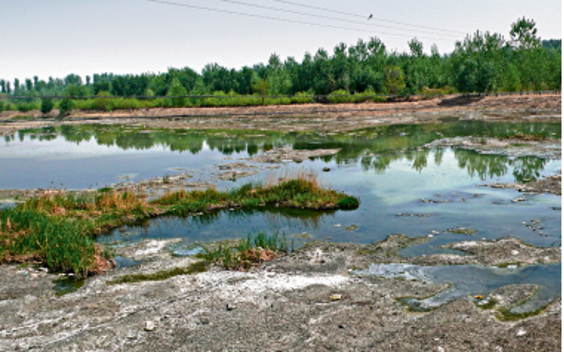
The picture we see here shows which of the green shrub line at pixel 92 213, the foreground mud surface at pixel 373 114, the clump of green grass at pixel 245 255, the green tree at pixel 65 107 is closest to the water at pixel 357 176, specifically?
the green shrub line at pixel 92 213

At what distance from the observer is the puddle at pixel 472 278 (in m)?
9.28

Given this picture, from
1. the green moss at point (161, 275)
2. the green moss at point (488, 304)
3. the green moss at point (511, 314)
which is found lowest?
the green moss at point (511, 314)

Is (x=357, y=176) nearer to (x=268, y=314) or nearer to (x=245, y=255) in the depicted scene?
(x=245, y=255)

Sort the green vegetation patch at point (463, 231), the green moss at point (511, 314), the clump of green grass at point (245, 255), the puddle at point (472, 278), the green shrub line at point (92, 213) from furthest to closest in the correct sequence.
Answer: the green vegetation patch at point (463, 231), the green shrub line at point (92, 213), the clump of green grass at point (245, 255), the puddle at point (472, 278), the green moss at point (511, 314)

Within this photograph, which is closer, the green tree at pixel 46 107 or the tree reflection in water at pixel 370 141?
the tree reflection in water at pixel 370 141

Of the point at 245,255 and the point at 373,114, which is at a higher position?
the point at 373,114

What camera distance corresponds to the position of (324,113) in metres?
63.8

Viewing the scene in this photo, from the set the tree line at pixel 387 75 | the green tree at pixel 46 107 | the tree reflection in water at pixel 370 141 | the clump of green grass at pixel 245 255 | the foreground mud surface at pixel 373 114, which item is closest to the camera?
the clump of green grass at pixel 245 255

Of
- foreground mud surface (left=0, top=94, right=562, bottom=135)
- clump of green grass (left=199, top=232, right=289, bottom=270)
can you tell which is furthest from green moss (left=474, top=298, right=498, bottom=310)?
foreground mud surface (left=0, top=94, right=562, bottom=135)

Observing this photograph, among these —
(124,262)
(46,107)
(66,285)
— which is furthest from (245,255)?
(46,107)

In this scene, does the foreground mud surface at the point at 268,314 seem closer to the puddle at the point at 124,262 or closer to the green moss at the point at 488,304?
the green moss at the point at 488,304

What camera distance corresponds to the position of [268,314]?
9.04 m

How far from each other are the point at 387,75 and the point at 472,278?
70882mm

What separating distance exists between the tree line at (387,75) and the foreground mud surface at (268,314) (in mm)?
50904
